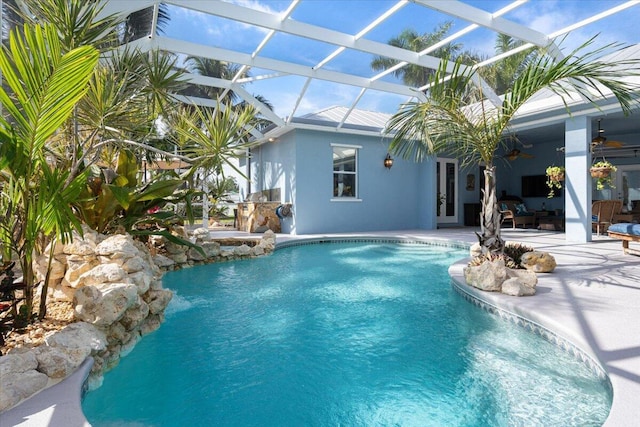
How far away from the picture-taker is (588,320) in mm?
2793

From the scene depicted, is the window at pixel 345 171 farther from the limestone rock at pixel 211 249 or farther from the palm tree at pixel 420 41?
the limestone rock at pixel 211 249

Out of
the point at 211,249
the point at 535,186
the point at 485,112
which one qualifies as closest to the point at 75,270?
the point at 211,249

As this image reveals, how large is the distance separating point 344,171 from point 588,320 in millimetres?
8684

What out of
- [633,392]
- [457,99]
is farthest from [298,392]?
[457,99]

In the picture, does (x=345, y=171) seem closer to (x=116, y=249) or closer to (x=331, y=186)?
(x=331, y=186)

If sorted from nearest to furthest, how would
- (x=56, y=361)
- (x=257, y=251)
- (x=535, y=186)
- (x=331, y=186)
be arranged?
(x=56, y=361), (x=257, y=251), (x=331, y=186), (x=535, y=186)

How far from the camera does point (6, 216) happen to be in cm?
245

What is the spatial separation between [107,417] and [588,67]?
17.4ft

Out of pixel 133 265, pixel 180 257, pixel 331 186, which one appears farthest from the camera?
pixel 331 186

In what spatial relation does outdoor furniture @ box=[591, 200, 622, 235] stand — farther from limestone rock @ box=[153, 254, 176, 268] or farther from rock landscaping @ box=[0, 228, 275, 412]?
rock landscaping @ box=[0, 228, 275, 412]

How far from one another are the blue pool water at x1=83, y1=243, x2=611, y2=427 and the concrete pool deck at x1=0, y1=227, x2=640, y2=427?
17cm

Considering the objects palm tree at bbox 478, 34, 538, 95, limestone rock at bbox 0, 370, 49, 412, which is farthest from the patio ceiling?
palm tree at bbox 478, 34, 538, 95

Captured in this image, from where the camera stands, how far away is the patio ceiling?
17.7 feet

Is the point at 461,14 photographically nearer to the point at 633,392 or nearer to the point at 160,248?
the point at 633,392
